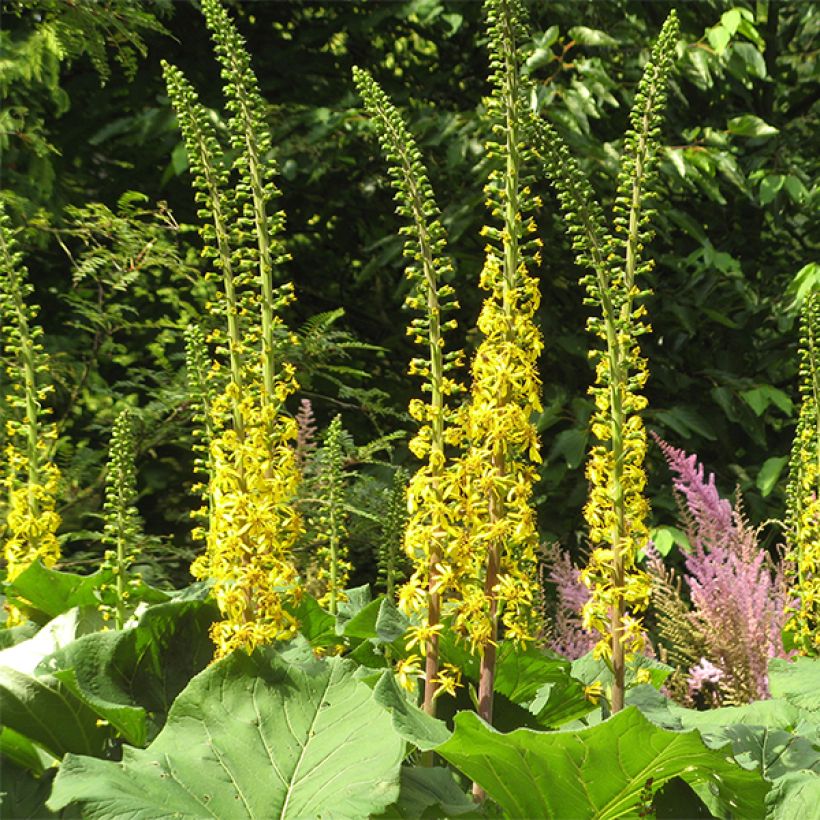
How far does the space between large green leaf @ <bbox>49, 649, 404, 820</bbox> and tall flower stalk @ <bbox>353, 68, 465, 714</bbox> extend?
0.19m

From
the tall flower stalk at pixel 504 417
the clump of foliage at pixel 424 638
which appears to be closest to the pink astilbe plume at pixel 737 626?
the clump of foliage at pixel 424 638

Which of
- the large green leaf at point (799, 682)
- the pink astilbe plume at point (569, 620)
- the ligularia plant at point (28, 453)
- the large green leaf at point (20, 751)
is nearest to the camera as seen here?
the large green leaf at point (20, 751)

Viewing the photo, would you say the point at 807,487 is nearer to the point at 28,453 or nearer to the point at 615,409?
the point at 615,409

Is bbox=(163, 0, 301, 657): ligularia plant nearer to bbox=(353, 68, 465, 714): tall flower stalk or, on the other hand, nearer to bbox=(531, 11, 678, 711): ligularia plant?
bbox=(353, 68, 465, 714): tall flower stalk

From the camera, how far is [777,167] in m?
6.18

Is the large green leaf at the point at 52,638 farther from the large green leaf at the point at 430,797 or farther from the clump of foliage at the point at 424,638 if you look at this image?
the large green leaf at the point at 430,797

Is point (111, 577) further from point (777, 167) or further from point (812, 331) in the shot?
point (777, 167)

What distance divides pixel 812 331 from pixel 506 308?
3.89 ft

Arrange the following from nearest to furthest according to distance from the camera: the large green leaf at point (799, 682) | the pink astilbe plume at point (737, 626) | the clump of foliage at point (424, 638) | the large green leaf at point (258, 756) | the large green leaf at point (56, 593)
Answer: the large green leaf at point (258, 756), the clump of foliage at point (424, 638), the large green leaf at point (799, 682), the large green leaf at point (56, 593), the pink astilbe plume at point (737, 626)

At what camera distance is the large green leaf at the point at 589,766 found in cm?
194

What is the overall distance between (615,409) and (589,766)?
2.38ft

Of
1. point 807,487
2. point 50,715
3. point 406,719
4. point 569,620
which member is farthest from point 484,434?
point 569,620

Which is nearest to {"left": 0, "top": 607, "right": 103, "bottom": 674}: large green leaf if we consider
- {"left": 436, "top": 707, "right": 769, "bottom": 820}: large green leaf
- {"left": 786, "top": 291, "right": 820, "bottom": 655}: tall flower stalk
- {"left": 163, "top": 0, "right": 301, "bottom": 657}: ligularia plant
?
{"left": 163, "top": 0, "right": 301, "bottom": 657}: ligularia plant

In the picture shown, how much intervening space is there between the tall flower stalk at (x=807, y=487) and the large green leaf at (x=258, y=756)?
55.6 inches
